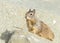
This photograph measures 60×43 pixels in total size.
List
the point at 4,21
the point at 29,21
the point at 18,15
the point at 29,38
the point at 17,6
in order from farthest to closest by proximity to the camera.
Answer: the point at 17,6 < the point at 18,15 < the point at 4,21 < the point at 29,21 < the point at 29,38

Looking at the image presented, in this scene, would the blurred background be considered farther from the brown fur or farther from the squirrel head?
the squirrel head

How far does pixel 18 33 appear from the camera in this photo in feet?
20.4

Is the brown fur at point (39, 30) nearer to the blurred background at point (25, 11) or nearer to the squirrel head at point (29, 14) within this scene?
the squirrel head at point (29, 14)

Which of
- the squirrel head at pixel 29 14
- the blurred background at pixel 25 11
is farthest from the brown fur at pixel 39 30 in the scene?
the blurred background at pixel 25 11

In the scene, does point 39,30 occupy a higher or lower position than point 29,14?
lower

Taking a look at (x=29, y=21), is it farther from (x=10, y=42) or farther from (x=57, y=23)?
(x=57, y=23)

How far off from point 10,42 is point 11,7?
3.33m

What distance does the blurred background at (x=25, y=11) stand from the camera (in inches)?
303

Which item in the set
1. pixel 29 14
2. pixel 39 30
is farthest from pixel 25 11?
pixel 29 14

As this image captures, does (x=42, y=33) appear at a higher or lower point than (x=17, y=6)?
lower

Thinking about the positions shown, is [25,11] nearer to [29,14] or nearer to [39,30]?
[39,30]

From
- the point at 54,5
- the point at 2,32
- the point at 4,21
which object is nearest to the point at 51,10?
the point at 54,5

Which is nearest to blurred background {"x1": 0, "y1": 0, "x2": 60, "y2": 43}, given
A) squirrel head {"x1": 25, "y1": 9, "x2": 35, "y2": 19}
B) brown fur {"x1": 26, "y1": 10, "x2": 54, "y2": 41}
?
brown fur {"x1": 26, "y1": 10, "x2": 54, "y2": 41}

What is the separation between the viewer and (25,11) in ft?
30.7
